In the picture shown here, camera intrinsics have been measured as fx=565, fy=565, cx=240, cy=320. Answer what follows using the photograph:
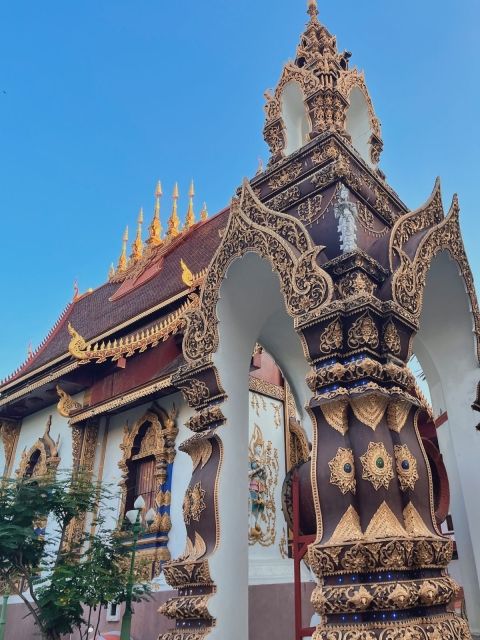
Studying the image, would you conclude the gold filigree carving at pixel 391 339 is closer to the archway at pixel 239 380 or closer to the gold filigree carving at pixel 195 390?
the archway at pixel 239 380

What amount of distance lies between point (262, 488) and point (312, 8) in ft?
20.7

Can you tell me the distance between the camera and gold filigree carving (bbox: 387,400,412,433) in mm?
3468

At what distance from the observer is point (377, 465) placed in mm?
3221

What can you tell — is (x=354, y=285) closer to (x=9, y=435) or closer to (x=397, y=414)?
(x=397, y=414)

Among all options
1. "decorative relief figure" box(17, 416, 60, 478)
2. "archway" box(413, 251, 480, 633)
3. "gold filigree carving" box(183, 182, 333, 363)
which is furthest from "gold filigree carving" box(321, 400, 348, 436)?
"decorative relief figure" box(17, 416, 60, 478)

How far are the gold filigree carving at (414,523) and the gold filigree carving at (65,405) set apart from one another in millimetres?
7952

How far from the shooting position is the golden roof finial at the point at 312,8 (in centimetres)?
673

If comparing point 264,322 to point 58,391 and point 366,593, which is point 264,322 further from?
point 58,391

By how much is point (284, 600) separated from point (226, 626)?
4.08 meters

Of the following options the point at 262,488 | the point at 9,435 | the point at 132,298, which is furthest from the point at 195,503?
the point at 9,435

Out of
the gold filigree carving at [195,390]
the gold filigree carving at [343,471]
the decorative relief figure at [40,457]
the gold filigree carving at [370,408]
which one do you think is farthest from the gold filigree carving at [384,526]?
the decorative relief figure at [40,457]

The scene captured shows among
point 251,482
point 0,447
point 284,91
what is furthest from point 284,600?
point 0,447

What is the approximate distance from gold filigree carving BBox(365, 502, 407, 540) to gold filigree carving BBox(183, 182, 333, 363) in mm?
1277

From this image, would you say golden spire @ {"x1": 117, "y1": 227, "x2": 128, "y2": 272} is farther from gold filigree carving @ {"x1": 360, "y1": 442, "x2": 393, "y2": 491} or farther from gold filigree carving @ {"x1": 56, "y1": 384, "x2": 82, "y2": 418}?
gold filigree carving @ {"x1": 360, "y1": 442, "x2": 393, "y2": 491}
